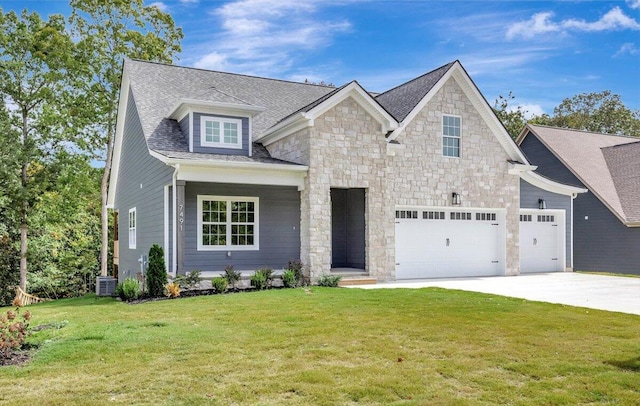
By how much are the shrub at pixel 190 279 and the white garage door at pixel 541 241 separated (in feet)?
41.4

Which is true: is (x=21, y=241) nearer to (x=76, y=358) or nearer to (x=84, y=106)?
(x=84, y=106)

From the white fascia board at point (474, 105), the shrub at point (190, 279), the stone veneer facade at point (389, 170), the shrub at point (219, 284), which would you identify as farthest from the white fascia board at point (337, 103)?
the shrub at point (190, 279)

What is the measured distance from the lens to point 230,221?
627 inches

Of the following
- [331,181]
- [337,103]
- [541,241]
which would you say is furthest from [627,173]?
[331,181]

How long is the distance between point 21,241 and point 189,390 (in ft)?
80.7

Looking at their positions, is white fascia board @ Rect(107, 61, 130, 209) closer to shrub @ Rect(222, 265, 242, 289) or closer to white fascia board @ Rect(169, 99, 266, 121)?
white fascia board @ Rect(169, 99, 266, 121)

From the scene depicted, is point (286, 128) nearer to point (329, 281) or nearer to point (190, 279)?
point (329, 281)

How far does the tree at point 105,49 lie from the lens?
27.5 m

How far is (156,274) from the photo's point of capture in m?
13.9

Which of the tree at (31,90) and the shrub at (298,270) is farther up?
the tree at (31,90)

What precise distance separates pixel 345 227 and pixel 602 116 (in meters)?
34.8

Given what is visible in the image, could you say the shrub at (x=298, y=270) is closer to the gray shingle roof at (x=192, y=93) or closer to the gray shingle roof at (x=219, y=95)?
the gray shingle roof at (x=219, y=95)

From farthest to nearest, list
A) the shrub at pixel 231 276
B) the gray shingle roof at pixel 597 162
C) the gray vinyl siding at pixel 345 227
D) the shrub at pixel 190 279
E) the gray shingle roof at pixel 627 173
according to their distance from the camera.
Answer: the gray shingle roof at pixel 597 162
the gray shingle roof at pixel 627 173
the gray vinyl siding at pixel 345 227
the shrub at pixel 231 276
the shrub at pixel 190 279

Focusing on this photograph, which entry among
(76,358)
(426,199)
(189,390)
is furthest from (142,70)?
(189,390)
